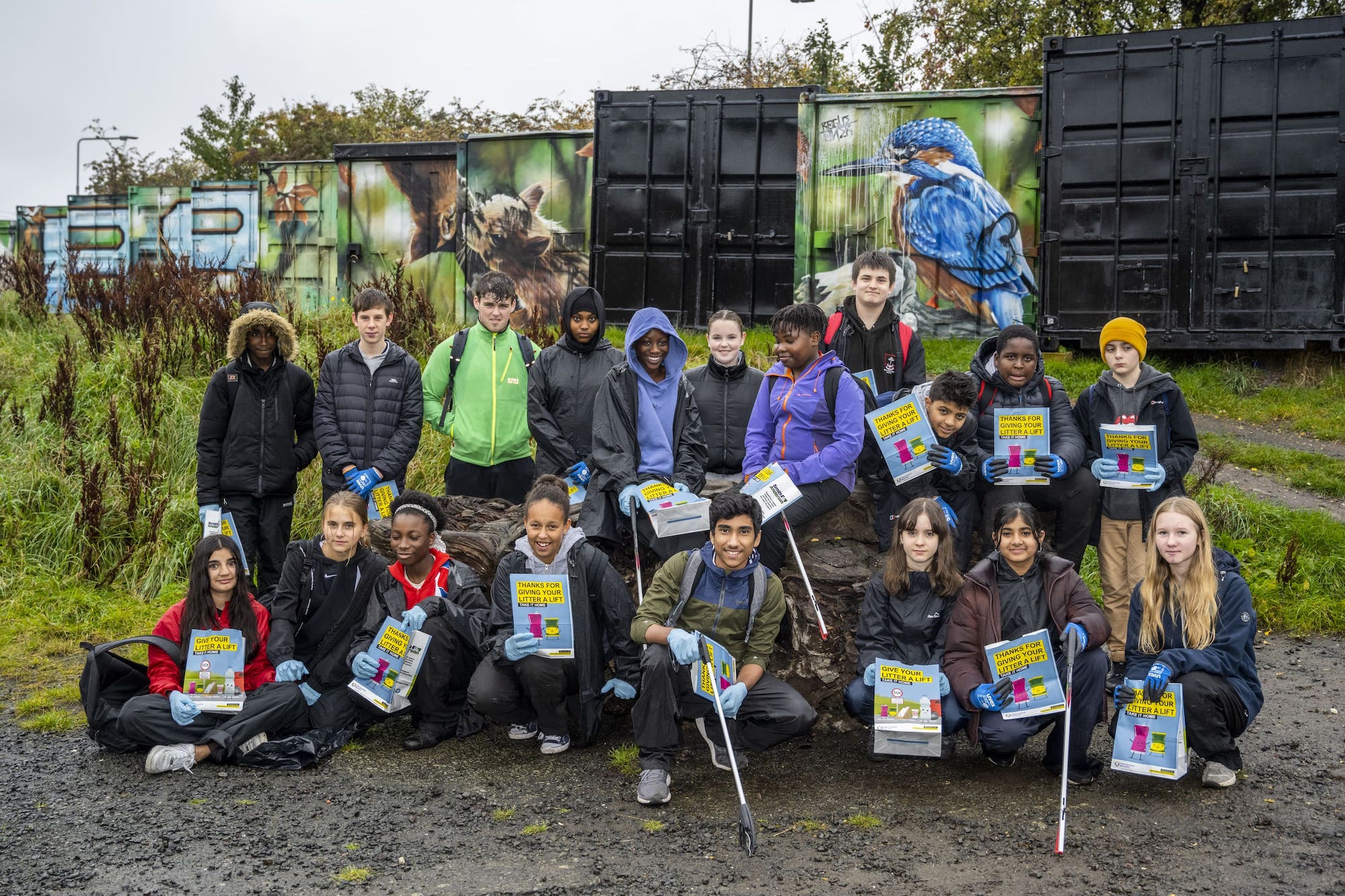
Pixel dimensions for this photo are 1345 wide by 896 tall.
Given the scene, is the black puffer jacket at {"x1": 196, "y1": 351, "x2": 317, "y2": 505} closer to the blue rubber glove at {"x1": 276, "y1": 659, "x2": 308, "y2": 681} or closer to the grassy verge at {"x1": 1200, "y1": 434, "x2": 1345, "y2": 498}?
the blue rubber glove at {"x1": 276, "y1": 659, "x2": 308, "y2": 681}

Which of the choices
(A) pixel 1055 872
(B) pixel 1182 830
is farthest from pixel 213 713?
(B) pixel 1182 830

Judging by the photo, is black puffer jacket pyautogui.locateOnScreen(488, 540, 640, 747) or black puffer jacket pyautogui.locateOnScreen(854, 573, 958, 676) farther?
black puffer jacket pyautogui.locateOnScreen(488, 540, 640, 747)

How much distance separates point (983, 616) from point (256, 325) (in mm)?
4340

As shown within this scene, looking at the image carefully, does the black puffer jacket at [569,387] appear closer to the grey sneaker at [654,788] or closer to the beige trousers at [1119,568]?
the grey sneaker at [654,788]

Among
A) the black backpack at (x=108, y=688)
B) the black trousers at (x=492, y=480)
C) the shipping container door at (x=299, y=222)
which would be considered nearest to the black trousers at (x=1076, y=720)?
the black trousers at (x=492, y=480)

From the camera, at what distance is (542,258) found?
48.5 feet

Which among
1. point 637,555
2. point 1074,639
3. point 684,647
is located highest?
point 637,555

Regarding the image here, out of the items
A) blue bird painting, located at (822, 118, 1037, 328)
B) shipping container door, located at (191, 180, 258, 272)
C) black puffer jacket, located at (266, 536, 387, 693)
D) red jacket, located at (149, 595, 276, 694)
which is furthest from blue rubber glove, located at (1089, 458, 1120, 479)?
shipping container door, located at (191, 180, 258, 272)

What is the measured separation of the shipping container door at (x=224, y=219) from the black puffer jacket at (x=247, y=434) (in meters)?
13.4

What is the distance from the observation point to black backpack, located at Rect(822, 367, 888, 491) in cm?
621

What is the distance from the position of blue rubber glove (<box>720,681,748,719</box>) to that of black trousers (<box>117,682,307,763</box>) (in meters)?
2.06

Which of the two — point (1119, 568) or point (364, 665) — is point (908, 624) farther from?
point (364, 665)

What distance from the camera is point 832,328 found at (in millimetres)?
6816

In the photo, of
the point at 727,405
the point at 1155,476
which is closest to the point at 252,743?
the point at 727,405
